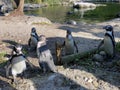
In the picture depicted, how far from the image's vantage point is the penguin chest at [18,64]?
8797 mm

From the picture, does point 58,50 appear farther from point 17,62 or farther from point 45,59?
point 17,62

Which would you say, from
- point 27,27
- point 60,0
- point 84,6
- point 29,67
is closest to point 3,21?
point 27,27

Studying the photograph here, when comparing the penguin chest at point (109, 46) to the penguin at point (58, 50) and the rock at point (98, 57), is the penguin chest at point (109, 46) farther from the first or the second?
the penguin at point (58, 50)

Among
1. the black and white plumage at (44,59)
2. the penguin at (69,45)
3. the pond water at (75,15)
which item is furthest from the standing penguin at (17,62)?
the pond water at (75,15)

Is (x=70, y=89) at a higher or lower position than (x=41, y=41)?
lower

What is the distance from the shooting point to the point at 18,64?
8828 mm

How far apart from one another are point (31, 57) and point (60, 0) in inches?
1378

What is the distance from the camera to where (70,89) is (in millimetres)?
8492

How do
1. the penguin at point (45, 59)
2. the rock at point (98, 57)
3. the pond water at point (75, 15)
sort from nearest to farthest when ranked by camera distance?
the penguin at point (45, 59) → the rock at point (98, 57) → the pond water at point (75, 15)

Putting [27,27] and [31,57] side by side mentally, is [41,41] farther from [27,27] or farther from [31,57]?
[27,27]

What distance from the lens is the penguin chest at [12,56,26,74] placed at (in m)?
8.80

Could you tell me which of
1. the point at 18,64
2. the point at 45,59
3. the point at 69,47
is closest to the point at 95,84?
the point at 45,59

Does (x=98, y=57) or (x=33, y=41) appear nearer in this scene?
(x=98, y=57)

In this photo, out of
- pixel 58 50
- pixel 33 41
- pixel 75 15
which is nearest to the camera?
pixel 58 50
